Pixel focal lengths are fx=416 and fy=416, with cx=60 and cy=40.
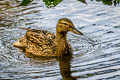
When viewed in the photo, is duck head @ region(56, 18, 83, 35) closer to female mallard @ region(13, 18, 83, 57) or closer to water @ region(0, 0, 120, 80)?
female mallard @ region(13, 18, 83, 57)

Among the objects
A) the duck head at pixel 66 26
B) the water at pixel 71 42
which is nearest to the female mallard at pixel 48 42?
the duck head at pixel 66 26

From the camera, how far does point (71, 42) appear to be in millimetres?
12156

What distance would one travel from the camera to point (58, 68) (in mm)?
10109

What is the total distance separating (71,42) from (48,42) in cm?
88

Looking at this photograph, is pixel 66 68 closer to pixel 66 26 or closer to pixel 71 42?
pixel 66 26

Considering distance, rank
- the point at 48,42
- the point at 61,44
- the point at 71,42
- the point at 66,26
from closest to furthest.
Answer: the point at 66,26, the point at 61,44, the point at 48,42, the point at 71,42

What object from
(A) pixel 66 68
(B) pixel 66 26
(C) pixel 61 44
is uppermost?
(B) pixel 66 26

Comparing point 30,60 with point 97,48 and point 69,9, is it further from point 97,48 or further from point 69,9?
point 69,9

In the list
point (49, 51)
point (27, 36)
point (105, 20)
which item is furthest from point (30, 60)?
point (105, 20)

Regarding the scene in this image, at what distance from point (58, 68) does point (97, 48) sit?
1.68m

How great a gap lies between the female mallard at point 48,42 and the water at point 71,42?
303 mm

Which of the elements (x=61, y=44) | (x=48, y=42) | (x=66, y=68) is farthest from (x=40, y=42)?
(x=66, y=68)

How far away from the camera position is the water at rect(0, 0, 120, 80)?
9.62m

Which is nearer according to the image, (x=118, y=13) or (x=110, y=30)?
(x=110, y=30)
